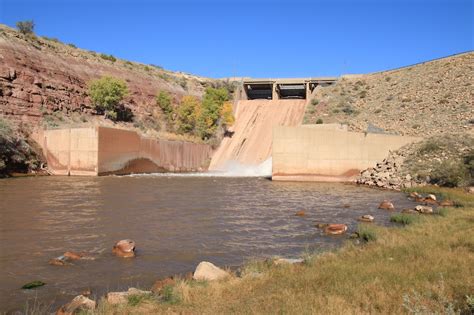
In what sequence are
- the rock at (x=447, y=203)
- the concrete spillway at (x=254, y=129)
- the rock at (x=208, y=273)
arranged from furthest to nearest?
the concrete spillway at (x=254, y=129)
the rock at (x=447, y=203)
the rock at (x=208, y=273)

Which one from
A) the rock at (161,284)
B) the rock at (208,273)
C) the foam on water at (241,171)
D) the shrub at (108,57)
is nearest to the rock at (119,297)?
the rock at (161,284)

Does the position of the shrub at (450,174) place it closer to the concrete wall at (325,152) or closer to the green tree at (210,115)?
the concrete wall at (325,152)

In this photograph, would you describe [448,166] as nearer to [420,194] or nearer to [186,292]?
[420,194]

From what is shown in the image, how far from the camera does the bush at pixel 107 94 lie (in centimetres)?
4347

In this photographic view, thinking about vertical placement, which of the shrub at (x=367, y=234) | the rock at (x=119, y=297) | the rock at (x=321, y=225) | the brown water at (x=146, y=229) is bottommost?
the brown water at (x=146, y=229)

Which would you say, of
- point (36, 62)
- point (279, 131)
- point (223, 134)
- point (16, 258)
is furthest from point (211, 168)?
point (16, 258)

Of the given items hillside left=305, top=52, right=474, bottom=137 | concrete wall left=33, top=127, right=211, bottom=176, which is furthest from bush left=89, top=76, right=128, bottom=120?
hillside left=305, top=52, right=474, bottom=137

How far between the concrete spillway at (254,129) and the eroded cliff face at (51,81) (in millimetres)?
10202

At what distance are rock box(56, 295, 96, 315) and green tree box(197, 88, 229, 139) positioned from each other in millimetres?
41566

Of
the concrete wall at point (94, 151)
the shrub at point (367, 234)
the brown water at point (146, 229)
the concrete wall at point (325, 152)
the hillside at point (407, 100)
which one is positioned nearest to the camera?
the brown water at point (146, 229)

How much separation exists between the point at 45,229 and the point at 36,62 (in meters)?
32.5

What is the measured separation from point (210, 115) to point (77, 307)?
43.0m

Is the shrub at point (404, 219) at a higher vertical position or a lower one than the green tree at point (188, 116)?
lower

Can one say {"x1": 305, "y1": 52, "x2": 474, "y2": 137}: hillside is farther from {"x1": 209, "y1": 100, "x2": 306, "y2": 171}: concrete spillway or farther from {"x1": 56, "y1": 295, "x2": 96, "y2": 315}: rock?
{"x1": 56, "y1": 295, "x2": 96, "y2": 315}: rock
